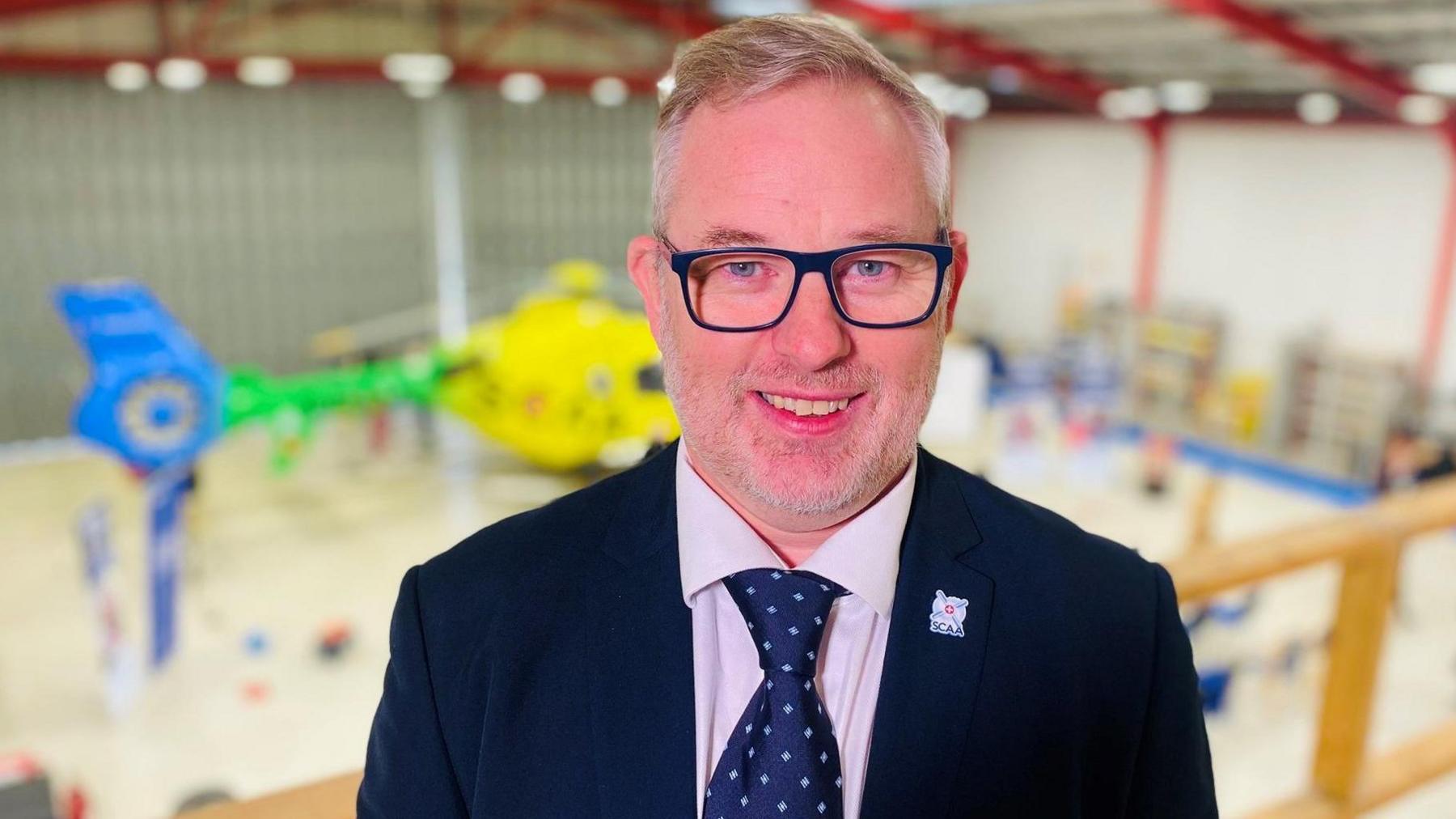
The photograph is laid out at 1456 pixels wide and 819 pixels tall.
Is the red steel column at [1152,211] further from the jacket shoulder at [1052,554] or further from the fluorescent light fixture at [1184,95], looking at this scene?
the jacket shoulder at [1052,554]

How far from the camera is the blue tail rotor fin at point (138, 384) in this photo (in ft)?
24.0

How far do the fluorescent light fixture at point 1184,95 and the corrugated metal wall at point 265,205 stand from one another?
21.1 ft

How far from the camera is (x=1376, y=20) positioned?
9.45 metres

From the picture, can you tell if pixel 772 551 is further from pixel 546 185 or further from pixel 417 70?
pixel 546 185

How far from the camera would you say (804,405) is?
110cm

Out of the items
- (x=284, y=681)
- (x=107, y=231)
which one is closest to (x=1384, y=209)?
(x=284, y=681)

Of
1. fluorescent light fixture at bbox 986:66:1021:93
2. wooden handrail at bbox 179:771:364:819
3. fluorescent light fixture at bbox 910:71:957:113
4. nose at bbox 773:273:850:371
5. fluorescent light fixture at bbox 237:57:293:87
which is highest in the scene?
fluorescent light fixture at bbox 986:66:1021:93

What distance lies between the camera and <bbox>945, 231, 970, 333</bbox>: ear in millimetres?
1164

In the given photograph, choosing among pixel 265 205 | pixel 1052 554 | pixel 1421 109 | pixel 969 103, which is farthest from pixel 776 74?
pixel 969 103

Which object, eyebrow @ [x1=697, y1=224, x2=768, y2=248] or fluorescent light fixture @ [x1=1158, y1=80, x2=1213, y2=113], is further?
fluorescent light fixture @ [x1=1158, y1=80, x2=1213, y2=113]

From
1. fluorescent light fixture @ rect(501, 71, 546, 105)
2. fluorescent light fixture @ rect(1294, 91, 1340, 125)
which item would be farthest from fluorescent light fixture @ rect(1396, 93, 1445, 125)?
fluorescent light fixture @ rect(501, 71, 546, 105)

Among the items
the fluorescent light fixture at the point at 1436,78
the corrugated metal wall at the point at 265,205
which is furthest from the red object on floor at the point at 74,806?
the fluorescent light fixture at the point at 1436,78

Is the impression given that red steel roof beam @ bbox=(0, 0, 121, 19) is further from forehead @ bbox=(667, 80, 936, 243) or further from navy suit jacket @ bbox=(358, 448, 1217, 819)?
forehead @ bbox=(667, 80, 936, 243)

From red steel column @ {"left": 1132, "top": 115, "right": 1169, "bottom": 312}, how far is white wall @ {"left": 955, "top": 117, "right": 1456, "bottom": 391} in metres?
0.09
